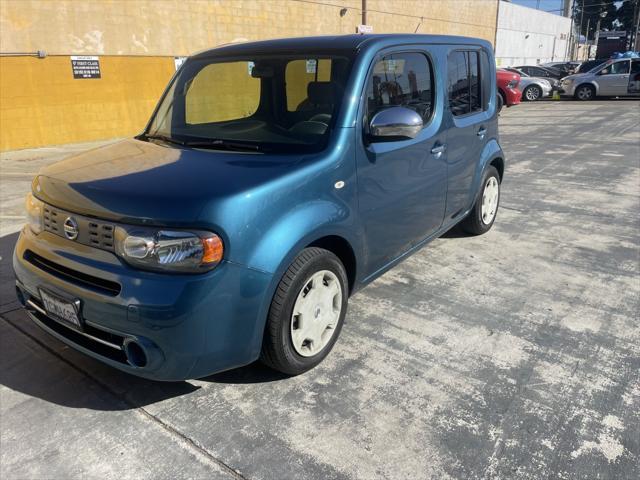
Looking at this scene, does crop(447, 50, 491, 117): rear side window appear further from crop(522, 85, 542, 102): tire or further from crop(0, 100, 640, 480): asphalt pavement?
crop(522, 85, 542, 102): tire

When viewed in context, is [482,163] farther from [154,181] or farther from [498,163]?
[154,181]

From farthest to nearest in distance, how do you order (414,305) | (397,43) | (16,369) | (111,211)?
(414,305) < (397,43) < (16,369) < (111,211)

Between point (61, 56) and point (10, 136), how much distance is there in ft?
7.63

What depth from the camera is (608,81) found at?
21.3 metres

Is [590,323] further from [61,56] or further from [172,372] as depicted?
[61,56]

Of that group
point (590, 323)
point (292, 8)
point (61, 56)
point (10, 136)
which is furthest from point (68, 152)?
point (590, 323)

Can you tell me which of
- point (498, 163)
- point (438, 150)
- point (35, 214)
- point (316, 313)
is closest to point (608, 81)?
point (498, 163)

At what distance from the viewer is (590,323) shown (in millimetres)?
3561

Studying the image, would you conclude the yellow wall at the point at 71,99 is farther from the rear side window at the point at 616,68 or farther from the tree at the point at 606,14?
the tree at the point at 606,14

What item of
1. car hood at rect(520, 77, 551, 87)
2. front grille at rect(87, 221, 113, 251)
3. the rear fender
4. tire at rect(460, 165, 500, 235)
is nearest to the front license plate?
front grille at rect(87, 221, 113, 251)

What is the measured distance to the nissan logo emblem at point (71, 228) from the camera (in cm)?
260

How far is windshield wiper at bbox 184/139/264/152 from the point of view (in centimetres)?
301

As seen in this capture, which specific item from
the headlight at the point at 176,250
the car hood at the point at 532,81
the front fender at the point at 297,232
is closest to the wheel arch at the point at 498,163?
the front fender at the point at 297,232

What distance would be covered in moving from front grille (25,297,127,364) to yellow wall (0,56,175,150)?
1135 centimetres
